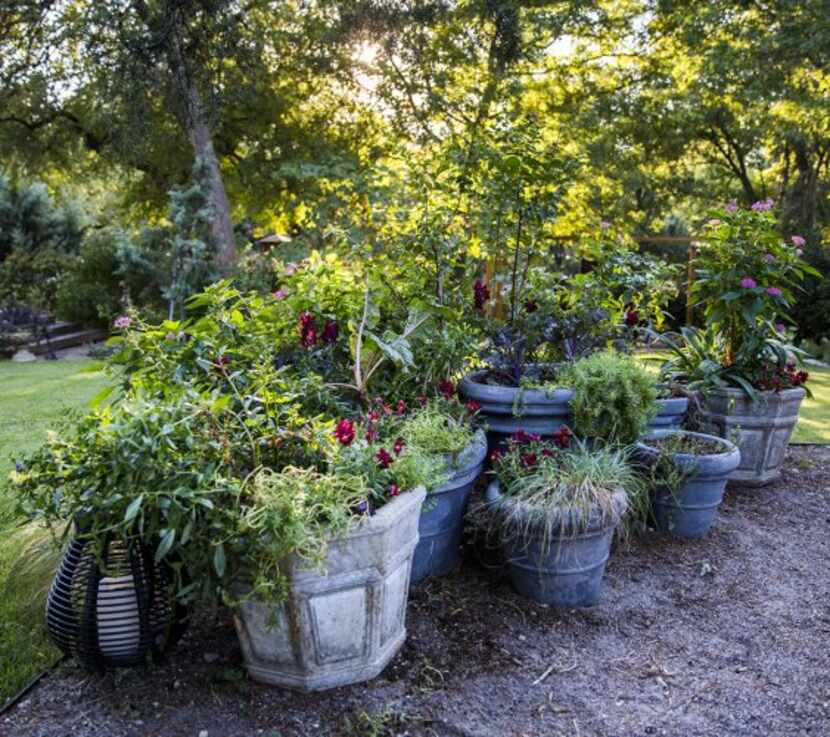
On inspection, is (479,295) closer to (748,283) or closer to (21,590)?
(748,283)

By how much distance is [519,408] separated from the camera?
9.86ft

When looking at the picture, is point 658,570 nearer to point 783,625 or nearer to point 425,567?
point 783,625

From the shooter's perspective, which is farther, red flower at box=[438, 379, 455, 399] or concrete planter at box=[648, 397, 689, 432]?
concrete planter at box=[648, 397, 689, 432]

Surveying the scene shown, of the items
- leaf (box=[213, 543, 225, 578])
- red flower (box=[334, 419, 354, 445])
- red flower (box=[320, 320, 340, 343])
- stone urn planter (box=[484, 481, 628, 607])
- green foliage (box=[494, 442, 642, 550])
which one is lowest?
stone urn planter (box=[484, 481, 628, 607])

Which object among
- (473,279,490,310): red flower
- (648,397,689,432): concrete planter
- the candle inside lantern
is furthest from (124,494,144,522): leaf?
(648,397,689,432): concrete planter

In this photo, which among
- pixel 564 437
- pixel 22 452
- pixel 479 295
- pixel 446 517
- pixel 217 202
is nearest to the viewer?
pixel 446 517

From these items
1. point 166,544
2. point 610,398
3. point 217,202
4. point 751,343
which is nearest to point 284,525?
point 166,544

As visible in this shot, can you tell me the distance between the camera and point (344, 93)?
11555mm

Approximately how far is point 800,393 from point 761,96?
6966 mm

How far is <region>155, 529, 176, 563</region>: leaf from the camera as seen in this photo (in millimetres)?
1686

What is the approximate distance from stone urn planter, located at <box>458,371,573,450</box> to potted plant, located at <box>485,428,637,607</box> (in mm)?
326

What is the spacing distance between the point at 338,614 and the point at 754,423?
2867 mm

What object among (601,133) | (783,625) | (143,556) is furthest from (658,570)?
(601,133)

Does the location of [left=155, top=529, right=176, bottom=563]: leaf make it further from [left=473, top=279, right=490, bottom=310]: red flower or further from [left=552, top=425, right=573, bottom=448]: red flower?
[left=473, top=279, right=490, bottom=310]: red flower
